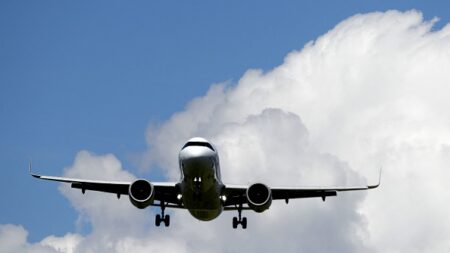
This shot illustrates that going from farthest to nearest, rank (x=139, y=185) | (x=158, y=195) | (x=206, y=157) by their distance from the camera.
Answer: (x=158, y=195) → (x=139, y=185) → (x=206, y=157)

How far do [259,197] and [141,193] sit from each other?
7.06m

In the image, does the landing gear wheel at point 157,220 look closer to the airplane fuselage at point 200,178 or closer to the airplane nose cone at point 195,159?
the airplane fuselage at point 200,178

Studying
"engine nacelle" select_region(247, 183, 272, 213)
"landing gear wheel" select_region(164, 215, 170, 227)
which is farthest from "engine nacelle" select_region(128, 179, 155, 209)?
"engine nacelle" select_region(247, 183, 272, 213)

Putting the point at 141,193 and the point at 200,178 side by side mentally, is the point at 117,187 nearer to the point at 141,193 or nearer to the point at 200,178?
the point at 141,193

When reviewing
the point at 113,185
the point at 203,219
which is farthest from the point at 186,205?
the point at 113,185

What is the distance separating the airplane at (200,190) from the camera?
5766 cm

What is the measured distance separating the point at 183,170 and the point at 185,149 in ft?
3.87

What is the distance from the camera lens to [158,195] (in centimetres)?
6538

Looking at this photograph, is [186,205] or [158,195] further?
[158,195]

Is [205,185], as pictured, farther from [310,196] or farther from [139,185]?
[310,196]

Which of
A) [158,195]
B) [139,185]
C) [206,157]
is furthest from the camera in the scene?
[158,195]

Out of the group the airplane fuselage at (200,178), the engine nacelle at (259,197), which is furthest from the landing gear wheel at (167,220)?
the engine nacelle at (259,197)

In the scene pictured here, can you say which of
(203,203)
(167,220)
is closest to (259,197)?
(203,203)

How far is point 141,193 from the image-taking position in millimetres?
61188
